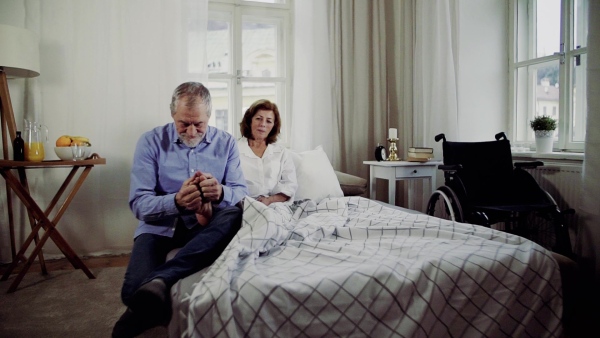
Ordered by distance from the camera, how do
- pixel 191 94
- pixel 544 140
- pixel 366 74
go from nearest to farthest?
1. pixel 191 94
2. pixel 544 140
3. pixel 366 74

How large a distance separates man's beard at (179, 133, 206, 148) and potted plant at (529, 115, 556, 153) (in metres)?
2.27

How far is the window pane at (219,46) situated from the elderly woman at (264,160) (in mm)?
997

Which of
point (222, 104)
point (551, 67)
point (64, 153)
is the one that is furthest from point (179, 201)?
point (551, 67)

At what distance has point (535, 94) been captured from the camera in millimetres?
3225

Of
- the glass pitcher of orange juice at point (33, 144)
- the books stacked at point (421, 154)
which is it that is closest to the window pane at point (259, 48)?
the books stacked at point (421, 154)

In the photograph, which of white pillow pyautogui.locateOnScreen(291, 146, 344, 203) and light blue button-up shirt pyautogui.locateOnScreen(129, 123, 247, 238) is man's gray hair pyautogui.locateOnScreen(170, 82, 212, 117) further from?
white pillow pyautogui.locateOnScreen(291, 146, 344, 203)

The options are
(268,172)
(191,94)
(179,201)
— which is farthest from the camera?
(268,172)

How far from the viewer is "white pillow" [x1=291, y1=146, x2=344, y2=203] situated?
2521mm

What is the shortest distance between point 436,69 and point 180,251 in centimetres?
264

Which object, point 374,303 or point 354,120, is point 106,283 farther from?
point 354,120

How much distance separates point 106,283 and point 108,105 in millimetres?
1270

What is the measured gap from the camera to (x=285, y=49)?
3.48 metres

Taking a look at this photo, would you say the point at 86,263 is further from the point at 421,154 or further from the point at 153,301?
the point at 421,154

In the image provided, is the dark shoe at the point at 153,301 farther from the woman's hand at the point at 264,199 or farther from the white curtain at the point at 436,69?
the white curtain at the point at 436,69
